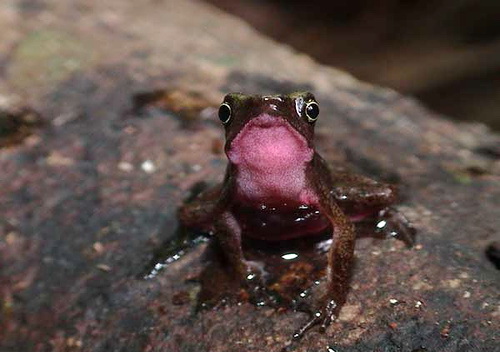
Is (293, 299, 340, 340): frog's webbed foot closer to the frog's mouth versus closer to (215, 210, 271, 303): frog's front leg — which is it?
(215, 210, 271, 303): frog's front leg

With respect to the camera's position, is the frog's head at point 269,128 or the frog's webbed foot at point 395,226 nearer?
the frog's head at point 269,128

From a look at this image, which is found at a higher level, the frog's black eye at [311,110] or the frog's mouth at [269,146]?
the frog's black eye at [311,110]

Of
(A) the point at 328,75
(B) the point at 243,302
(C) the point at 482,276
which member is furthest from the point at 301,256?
(A) the point at 328,75

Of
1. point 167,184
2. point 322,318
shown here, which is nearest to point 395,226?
point 322,318

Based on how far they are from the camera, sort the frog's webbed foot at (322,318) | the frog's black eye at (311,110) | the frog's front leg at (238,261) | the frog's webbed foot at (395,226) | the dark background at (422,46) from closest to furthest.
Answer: the frog's webbed foot at (322,318)
the frog's black eye at (311,110)
the frog's front leg at (238,261)
the frog's webbed foot at (395,226)
the dark background at (422,46)

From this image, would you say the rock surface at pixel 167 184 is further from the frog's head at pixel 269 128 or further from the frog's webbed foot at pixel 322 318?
the frog's head at pixel 269 128

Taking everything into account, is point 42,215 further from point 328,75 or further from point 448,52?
point 448,52

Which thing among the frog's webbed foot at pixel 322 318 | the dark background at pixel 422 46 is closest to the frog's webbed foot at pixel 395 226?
the frog's webbed foot at pixel 322 318
